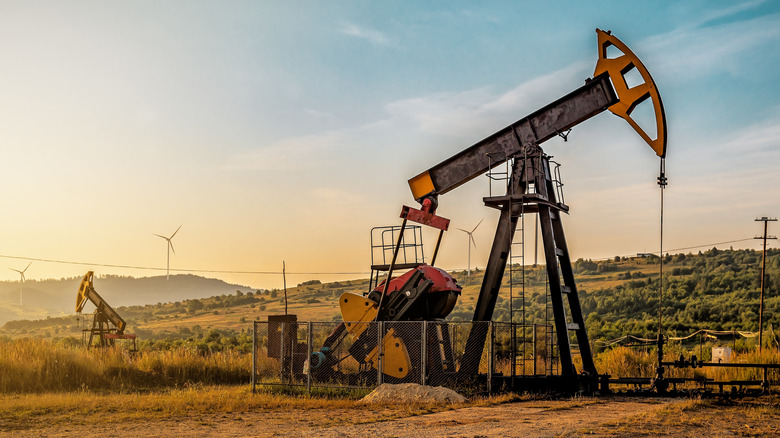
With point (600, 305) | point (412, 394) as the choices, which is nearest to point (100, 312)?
point (412, 394)

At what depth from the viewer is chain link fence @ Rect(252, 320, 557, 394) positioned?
16.5m

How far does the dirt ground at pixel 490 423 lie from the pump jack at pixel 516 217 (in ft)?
8.71

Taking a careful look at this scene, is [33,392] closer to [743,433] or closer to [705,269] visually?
[743,433]

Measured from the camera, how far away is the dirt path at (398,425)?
1136 cm

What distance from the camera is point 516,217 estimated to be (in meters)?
17.5

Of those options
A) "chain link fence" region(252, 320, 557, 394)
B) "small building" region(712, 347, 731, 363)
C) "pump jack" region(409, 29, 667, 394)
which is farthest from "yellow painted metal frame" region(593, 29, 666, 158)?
"small building" region(712, 347, 731, 363)

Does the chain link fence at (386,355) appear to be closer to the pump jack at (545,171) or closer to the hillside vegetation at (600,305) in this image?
the pump jack at (545,171)

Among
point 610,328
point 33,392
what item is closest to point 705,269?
point 610,328

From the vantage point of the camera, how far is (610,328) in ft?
143

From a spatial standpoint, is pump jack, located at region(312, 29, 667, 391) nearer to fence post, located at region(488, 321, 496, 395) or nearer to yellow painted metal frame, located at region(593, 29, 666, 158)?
yellow painted metal frame, located at region(593, 29, 666, 158)

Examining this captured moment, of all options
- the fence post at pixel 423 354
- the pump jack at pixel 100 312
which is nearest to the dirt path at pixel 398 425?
the fence post at pixel 423 354

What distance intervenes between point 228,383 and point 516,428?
12.2 metres

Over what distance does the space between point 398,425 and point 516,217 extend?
6731 mm

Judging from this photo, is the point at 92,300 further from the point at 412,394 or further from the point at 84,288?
the point at 412,394
